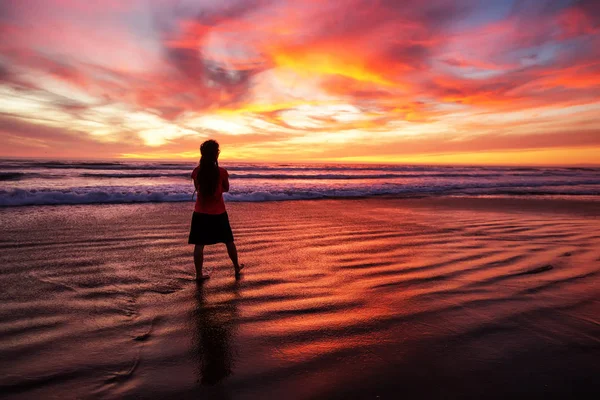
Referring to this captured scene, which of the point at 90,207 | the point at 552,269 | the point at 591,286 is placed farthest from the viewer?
Answer: the point at 90,207

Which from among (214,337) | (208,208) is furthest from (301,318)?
(208,208)

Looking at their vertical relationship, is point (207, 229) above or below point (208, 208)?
below

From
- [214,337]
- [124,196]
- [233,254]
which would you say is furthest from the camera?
[124,196]

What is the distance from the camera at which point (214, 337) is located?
3.13 metres

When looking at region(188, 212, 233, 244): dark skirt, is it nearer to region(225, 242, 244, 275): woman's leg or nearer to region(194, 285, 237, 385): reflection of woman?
region(225, 242, 244, 275): woman's leg

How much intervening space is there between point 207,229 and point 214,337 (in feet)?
6.70

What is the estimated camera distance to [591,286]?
4.43m

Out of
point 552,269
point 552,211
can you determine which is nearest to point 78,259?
point 552,269

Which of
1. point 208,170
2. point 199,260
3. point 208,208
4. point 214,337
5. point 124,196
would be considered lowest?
point 214,337

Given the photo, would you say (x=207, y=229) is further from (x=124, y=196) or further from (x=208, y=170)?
(x=124, y=196)

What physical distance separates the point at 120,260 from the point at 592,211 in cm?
1493

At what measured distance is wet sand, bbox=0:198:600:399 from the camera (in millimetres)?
2443

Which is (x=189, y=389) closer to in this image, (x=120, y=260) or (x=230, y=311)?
(x=230, y=311)

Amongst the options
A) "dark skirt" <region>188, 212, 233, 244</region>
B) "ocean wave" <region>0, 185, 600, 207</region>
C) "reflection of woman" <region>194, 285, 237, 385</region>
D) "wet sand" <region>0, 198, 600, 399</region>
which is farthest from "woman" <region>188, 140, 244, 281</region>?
"ocean wave" <region>0, 185, 600, 207</region>
